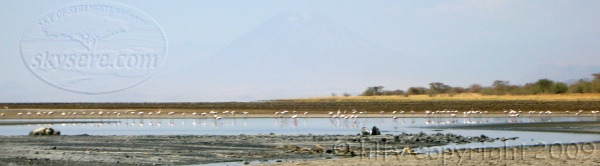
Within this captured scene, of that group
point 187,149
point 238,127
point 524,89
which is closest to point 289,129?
point 238,127

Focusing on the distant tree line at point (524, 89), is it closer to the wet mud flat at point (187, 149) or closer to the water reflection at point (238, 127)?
the water reflection at point (238, 127)

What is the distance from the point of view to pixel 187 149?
31.4 metres

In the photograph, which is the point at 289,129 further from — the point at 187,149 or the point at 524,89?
the point at 524,89

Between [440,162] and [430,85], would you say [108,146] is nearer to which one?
[440,162]

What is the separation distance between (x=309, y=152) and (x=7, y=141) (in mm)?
13565

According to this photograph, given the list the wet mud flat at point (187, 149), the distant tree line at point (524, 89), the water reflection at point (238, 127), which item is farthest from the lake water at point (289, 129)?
the distant tree line at point (524, 89)

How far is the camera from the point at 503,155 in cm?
2614

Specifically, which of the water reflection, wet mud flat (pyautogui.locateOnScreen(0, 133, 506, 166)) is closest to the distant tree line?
the water reflection

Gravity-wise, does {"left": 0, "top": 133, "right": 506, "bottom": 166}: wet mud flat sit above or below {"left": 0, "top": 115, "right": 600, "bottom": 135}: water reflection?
below

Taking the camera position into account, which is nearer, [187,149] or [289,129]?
[187,149]

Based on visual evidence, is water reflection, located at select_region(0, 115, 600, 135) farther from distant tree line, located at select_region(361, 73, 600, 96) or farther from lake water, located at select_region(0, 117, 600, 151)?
distant tree line, located at select_region(361, 73, 600, 96)

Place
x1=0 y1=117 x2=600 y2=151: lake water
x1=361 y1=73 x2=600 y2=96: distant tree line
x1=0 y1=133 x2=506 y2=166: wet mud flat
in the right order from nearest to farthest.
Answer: x1=0 y1=133 x2=506 y2=166: wet mud flat, x1=0 y1=117 x2=600 y2=151: lake water, x1=361 y1=73 x2=600 y2=96: distant tree line

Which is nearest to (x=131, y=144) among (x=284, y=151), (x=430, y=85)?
(x=284, y=151)

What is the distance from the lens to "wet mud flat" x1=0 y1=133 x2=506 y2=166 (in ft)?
88.0
